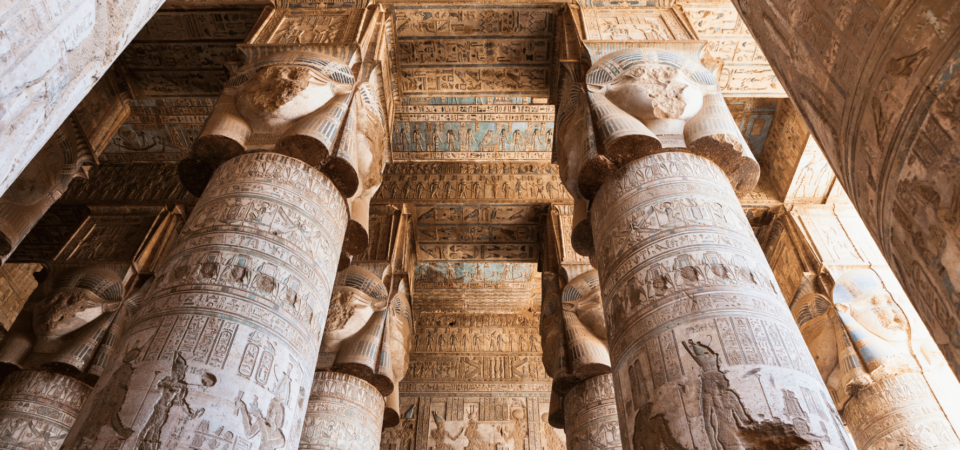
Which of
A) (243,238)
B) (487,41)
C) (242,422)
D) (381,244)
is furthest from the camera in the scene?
(381,244)

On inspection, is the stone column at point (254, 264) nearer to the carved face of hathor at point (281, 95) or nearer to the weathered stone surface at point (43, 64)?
the carved face of hathor at point (281, 95)

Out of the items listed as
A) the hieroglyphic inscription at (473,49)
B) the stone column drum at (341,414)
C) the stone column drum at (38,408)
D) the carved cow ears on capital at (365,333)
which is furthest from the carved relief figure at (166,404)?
the hieroglyphic inscription at (473,49)

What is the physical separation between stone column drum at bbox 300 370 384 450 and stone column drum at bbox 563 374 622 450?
6.26 ft

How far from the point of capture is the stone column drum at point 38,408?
15.7 feet

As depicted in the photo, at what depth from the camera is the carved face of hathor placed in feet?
13.9

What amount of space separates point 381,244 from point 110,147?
391 cm

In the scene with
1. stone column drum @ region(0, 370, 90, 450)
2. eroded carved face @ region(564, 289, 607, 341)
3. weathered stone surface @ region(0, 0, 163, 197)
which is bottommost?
weathered stone surface @ region(0, 0, 163, 197)

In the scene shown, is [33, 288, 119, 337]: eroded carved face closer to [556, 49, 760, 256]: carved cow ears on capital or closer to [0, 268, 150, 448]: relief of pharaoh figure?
[0, 268, 150, 448]: relief of pharaoh figure

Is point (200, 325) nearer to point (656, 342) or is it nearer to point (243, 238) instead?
point (243, 238)

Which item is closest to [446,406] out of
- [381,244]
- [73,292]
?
[381,244]

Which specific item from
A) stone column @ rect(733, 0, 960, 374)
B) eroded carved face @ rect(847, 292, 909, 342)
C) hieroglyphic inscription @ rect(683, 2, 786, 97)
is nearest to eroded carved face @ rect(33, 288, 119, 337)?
stone column @ rect(733, 0, 960, 374)

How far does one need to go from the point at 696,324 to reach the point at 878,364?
3479mm

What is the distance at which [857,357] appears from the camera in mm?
5305

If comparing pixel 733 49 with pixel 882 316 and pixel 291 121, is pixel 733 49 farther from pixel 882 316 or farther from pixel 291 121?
pixel 291 121
